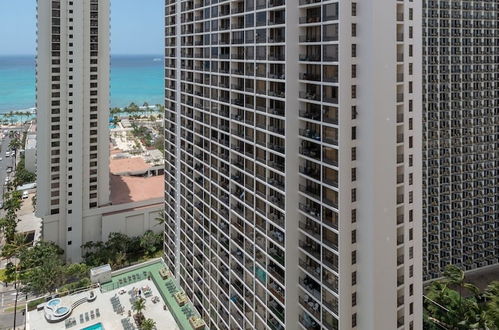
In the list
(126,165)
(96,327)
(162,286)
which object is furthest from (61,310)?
(126,165)

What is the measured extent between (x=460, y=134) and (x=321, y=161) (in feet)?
126

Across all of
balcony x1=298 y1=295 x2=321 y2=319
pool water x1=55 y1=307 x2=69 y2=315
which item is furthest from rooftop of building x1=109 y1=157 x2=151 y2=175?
balcony x1=298 y1=295 x2=321 y2=319

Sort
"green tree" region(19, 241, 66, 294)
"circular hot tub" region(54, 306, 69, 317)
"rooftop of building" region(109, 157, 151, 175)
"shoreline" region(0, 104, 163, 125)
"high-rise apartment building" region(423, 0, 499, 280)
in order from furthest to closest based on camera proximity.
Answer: "shoreline" region(0, 104, 163, 125)
"rooftop of building" region(109, 157, 151, 175)
"high-rise apartment building" region(423, 0, 499, 280)
"green tree" region(19, 241, 66, 294)
"circular hot tub" region(54, 306, 69, 317)

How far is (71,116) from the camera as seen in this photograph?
2080 inches

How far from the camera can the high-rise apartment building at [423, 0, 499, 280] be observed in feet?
163

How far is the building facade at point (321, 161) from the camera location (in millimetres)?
19625

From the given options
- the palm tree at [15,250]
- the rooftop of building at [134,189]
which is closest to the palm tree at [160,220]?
the rooftop of building at [134,189]

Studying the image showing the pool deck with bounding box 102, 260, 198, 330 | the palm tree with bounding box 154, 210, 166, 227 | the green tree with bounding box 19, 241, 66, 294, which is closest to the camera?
Answer: the pool deck with bounding box 102, 260, 198, 330

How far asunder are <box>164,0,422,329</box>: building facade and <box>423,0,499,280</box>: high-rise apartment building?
3046cm

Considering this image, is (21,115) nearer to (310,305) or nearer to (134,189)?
(134,189)

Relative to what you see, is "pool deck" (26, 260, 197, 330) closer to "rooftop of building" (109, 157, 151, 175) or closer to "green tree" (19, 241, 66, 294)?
"green tree" (19, 241, 66, 294)

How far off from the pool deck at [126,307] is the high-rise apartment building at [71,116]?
14.0 meters

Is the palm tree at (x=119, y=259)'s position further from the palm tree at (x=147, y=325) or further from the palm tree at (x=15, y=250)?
the palm tree at (x=147, y=325)

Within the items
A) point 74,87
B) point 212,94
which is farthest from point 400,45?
point 74,87
